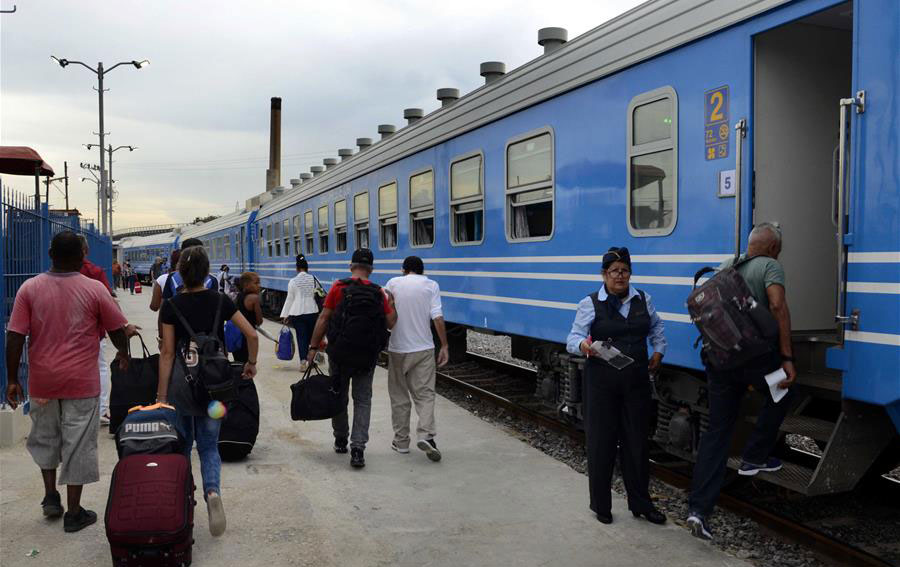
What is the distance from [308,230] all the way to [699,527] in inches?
520

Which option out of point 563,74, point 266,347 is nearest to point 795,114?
point 563,74

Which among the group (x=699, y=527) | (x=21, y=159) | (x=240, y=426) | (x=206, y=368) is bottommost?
(x=699, y=527)

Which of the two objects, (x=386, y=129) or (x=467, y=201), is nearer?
(x=467, y=201)

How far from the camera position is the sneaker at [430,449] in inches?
262

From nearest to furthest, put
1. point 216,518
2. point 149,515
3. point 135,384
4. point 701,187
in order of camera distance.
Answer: point 149,515, point 216,518, point 701,187, point 135,384

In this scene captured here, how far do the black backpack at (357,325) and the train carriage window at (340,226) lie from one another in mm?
7818

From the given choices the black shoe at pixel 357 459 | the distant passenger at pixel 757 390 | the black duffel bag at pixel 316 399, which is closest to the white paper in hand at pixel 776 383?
the distant passenger at pixel 757 390

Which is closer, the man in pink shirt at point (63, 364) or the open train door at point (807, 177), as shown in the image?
the man in pink shirt at point (63, 364)

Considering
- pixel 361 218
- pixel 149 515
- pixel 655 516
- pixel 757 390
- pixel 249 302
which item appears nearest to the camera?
pixel 149 515

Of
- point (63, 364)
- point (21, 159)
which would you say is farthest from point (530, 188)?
point (21, 159)

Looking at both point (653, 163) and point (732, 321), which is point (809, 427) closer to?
point (732, 321)

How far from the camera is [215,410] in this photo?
4.85 m

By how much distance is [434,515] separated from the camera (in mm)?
5320

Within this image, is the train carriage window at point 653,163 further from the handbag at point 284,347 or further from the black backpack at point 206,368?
the handbag at point 284,347
